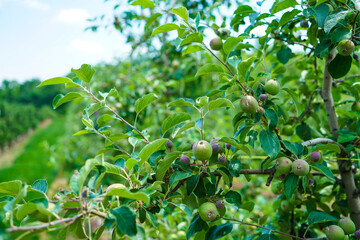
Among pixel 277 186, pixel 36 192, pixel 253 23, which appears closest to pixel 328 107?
pixel 277 186

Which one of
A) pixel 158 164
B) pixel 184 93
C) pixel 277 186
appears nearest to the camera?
pixel 158 164

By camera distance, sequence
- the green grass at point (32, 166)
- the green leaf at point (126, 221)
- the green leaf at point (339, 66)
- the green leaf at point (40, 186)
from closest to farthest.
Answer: the green leaf at point (126, 221), the green leaf at point (40, 186), the green leaf at point (339, 66), the green grass at point (32, 166)

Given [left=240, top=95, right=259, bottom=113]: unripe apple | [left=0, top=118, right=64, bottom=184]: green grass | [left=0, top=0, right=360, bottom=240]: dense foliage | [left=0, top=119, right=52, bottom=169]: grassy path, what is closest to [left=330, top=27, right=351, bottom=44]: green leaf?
[left=0, top=0, right=360, bottom=240]: dense foliage

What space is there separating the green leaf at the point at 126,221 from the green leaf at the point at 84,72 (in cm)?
41

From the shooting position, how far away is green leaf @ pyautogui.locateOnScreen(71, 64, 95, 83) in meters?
0.81

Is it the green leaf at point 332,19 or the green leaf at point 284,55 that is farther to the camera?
the green leaf at point 284,55

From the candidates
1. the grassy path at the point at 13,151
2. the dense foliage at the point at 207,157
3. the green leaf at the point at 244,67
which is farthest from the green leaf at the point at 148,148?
the grassy path at the point at 13,151

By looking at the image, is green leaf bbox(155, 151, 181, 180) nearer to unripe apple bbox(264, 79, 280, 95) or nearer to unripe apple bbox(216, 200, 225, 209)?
unripe apple bbox(216, 200, 225, 209)

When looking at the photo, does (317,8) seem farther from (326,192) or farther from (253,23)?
(326,192)

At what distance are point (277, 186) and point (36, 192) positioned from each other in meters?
0.96

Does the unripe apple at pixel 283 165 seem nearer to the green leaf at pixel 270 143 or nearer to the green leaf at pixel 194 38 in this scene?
the green leaf at pixel 270 143

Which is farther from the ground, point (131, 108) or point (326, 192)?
point (131, 108)

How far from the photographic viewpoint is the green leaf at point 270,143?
844 millimetres

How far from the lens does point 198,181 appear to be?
2.87 feet
